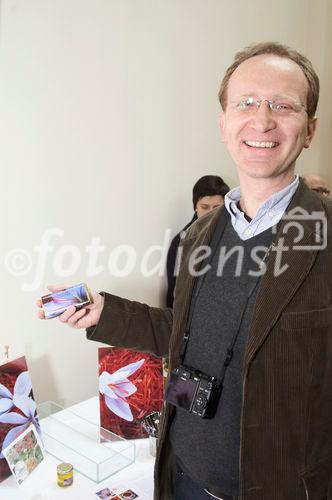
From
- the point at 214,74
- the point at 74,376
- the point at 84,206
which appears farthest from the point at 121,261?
the point at 214,74

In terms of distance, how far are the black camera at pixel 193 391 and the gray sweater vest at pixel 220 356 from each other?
0.07 ft

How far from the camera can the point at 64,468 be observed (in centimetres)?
140

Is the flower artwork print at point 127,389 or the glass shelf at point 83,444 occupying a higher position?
the flower artwork print at point 127,389

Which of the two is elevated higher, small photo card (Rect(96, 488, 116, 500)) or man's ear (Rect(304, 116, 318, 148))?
man's ear (Rect(304, 116, 318, 148))

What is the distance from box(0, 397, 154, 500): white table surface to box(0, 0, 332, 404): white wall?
489 mm

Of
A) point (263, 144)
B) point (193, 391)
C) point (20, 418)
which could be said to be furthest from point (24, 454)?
point (263, 144)

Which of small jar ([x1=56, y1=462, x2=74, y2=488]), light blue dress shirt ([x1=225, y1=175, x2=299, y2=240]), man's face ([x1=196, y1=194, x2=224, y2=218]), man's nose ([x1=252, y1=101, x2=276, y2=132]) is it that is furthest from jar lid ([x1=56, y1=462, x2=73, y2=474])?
man's face ([x1=196, y1=194, x2=224, y2=218])

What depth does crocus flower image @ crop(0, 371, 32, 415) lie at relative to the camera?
4.74 ft

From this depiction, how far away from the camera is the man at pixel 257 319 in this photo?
94 cm

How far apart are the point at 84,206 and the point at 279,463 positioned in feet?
4.38

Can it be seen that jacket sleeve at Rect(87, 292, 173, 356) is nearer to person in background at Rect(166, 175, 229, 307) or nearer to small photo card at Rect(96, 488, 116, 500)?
small photo card at Rect(96, 488, 116, 500)

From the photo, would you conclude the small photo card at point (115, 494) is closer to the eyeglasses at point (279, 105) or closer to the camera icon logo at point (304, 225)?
the camera icon logo at point (304, 225)

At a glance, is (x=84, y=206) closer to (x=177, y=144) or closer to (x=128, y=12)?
(x=177, y=144)

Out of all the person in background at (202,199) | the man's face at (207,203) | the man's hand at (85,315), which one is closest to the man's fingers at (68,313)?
the man's hand at (85,315)
